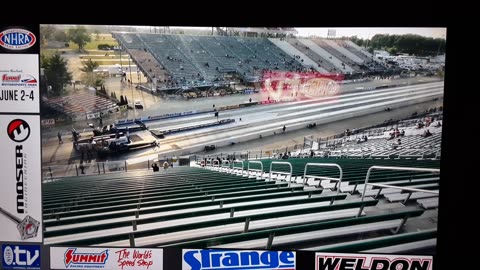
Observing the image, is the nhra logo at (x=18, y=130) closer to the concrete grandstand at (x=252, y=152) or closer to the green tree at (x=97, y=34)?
the concrete grandstand at (x=252, y=152)

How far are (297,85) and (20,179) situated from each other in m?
1.90

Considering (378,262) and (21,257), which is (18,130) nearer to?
(21,257)

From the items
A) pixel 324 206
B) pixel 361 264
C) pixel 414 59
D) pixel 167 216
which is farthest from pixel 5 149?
pixel 414 59

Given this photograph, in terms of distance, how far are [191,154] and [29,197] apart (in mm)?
1089

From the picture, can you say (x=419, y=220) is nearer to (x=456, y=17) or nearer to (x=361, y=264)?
(x=361, y=264)

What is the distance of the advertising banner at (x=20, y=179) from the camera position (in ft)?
7.23

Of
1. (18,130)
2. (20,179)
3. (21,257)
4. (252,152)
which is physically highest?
(18,130)

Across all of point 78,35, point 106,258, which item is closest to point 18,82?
point 78,35

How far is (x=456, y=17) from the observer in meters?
2.04

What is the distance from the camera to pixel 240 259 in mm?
2205

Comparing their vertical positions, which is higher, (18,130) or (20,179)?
(18,130)

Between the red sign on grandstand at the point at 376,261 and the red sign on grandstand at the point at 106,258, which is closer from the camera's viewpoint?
the red sign on grandstand at the point at 376,261

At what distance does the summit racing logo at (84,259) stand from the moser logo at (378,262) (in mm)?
1416

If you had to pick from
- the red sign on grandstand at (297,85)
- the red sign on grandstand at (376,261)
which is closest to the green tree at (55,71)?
the red sign on grandstand at (297,85)
